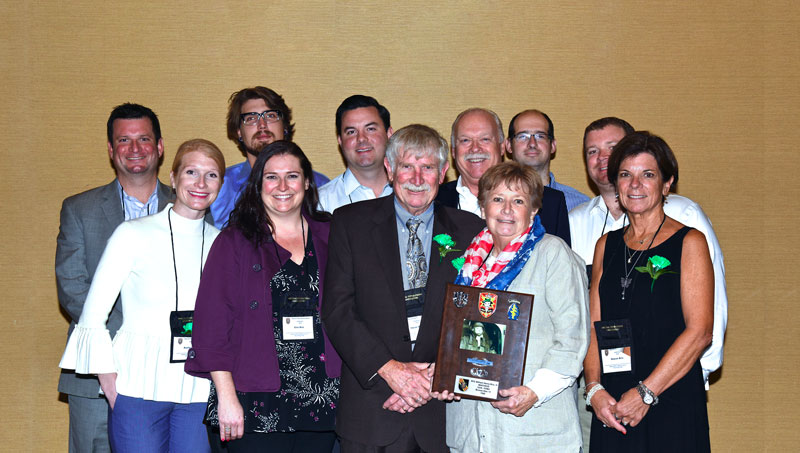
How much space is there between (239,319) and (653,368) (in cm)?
173

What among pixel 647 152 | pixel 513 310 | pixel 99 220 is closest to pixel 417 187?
pixel 513 310

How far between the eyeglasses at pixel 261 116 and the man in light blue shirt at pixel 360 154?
0.42 m

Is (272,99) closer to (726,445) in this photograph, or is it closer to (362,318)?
(362,318)

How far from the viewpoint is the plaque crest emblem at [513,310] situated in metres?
2.43

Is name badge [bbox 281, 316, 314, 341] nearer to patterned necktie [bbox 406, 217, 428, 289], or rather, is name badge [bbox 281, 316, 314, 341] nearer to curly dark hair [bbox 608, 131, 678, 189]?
patterned necktie [bbox 406, 217, 428, 289]

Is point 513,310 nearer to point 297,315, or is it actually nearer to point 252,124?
point 297,315

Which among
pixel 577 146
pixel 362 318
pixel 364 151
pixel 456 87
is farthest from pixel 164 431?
pixel 577 146

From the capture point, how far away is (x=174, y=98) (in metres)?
5.02

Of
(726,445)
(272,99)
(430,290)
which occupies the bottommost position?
(726,445)

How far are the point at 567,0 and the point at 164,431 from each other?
407 cm

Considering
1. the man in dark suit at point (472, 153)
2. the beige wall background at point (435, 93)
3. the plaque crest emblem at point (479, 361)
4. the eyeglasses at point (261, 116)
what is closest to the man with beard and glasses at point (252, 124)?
the eyeglasses at point (261, 116)

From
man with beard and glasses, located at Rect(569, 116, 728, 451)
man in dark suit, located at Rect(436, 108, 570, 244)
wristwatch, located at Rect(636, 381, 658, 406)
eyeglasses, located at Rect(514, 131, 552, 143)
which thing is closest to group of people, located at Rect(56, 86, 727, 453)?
wristwatch, located at Rect(636, 381, 658, 406)

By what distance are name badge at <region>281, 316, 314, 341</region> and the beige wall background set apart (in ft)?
8.18

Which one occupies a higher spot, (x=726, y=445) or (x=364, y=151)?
(x=364, y=151)
